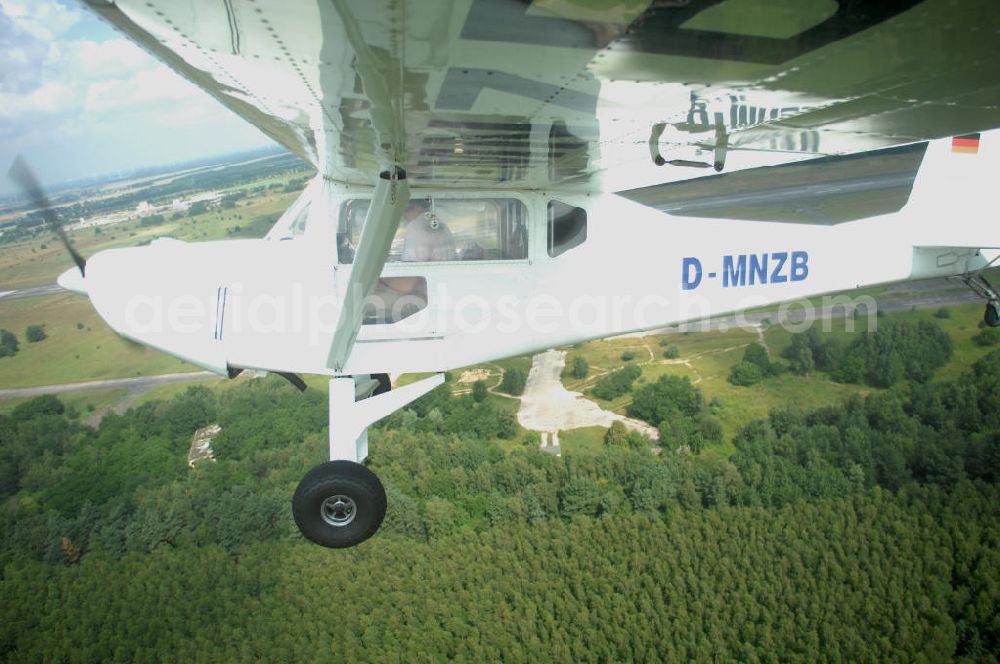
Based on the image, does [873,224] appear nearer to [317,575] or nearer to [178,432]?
[317,575]

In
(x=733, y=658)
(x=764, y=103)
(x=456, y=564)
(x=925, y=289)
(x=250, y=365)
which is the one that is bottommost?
(x=733, y=658)

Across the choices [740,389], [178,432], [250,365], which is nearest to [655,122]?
[250,365]

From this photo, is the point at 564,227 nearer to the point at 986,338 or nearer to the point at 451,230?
the point at 451,230

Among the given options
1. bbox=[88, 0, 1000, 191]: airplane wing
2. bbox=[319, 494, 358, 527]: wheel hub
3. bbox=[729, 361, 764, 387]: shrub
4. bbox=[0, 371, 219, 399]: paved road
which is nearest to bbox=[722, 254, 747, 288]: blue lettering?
bbox=[88, 0, 1000, 191]: airplane wing

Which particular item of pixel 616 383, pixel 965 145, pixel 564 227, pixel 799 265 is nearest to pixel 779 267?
pixel 799 265

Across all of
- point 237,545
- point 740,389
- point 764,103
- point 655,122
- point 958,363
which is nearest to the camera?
Answer: point 764,103

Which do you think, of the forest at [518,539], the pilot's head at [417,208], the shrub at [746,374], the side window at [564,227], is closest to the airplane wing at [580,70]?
the pilot's head at [417,208]

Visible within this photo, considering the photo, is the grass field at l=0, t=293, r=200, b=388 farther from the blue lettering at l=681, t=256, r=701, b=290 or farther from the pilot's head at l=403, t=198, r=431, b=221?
the blue lettering at l=681, t=256, r=701, b=290
